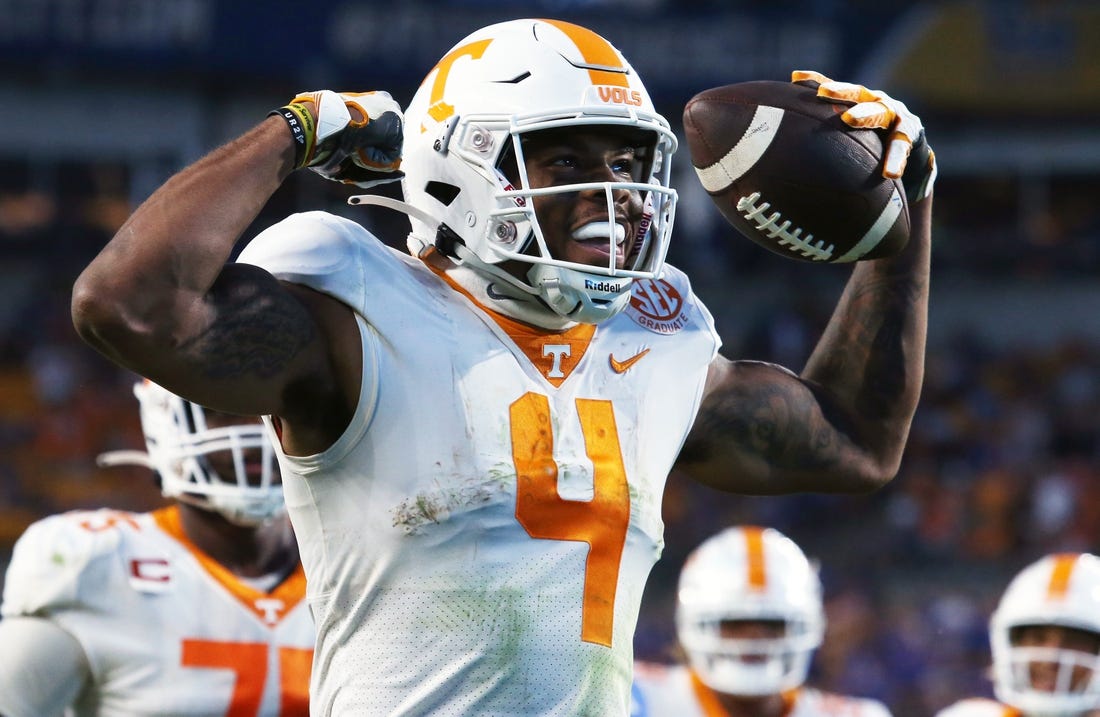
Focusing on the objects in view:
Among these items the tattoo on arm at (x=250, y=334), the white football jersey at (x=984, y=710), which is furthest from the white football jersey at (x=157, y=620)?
the white football jersey at (x=984, y=710)

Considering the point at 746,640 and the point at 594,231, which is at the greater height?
the point at 594,231

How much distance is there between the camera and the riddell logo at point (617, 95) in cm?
213

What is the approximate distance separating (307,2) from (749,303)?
388 cm

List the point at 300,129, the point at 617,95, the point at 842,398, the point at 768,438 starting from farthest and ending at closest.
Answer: the point at 842,398 < the point at 768,438 < the point at 617,95 < the point at 300,129

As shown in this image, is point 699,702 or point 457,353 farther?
point 699,702

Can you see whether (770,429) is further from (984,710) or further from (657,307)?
(984,710)

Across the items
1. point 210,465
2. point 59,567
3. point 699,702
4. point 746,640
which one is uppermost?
point 210,465

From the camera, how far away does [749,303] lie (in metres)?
12.2

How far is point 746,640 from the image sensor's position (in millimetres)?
4008

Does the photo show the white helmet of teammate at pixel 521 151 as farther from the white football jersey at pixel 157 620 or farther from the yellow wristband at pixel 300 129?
the white football jersey at pixel 157 620

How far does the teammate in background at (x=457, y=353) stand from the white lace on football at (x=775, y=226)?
15cm

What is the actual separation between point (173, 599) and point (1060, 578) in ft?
6.98

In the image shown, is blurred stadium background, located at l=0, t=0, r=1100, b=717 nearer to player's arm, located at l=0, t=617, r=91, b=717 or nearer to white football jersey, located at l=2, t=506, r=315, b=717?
white football jersey, located at l=2, t=506, r=315, b=717

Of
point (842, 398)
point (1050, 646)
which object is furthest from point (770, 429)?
point (1050, 646)
